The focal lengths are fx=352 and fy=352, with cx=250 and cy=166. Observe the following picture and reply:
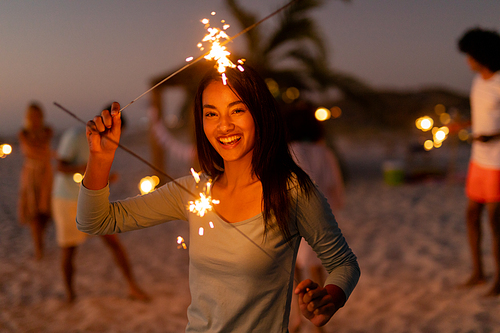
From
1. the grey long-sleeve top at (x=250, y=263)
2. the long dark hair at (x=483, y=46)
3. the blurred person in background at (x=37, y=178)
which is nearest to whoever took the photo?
the grey long-sleeve top at (x=250, y=263)

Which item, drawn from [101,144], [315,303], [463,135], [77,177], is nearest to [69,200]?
[77,177]

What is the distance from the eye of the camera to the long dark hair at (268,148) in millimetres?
1206

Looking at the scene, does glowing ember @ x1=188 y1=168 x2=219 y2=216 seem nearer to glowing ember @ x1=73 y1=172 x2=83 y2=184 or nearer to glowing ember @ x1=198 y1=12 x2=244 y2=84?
glowing ember @ x1=198 y1=12 x2=244 y2=84

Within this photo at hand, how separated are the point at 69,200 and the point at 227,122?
2685 millimetres

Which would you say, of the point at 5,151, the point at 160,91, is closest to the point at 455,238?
the point at 5,151

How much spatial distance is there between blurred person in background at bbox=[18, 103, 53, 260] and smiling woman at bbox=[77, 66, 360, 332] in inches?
139

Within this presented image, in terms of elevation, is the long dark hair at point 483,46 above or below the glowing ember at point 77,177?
above

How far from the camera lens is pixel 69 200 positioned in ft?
10.9

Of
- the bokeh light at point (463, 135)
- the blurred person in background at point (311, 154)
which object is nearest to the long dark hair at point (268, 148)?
the blurred person in background at point (311, 154)

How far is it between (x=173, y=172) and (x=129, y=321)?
8.59 m

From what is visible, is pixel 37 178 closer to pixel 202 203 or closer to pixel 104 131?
pixel 104 131

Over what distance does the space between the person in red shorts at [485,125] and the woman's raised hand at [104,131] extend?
9.06 ft

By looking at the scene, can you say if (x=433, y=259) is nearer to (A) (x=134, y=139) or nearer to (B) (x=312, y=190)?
(B) (x=312, y=190)

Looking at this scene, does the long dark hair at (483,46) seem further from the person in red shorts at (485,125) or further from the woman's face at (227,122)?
the woman's face at (227,122)
